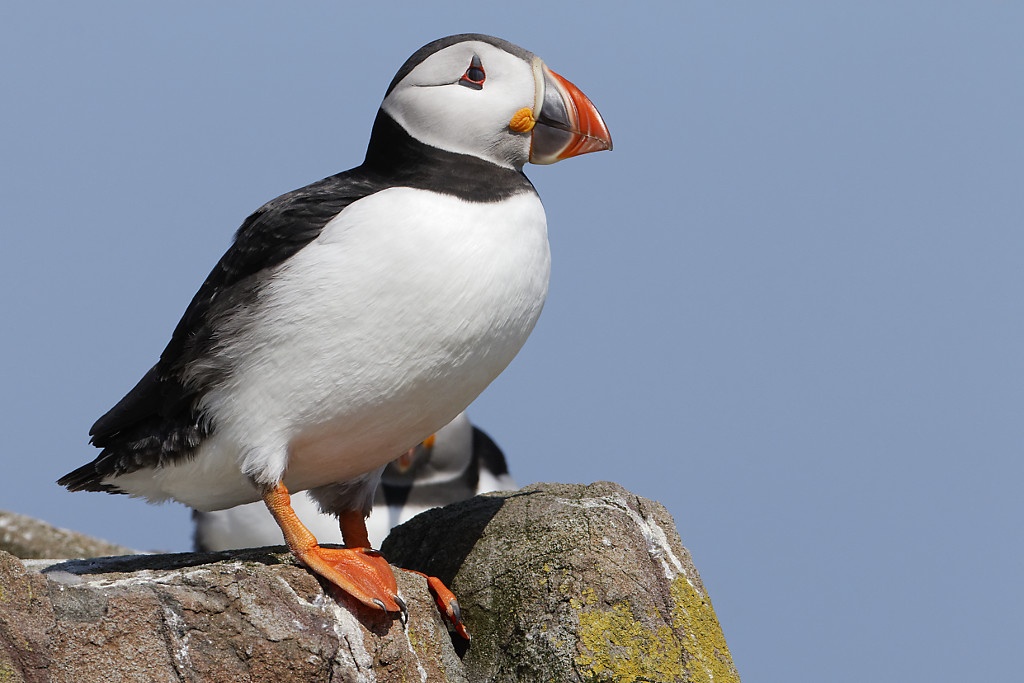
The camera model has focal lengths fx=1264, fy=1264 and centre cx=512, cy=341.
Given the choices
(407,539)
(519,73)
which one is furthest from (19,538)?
(519,73)

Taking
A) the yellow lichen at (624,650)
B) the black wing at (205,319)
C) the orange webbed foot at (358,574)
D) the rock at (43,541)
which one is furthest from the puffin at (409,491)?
the yellow lichen at (624,650)

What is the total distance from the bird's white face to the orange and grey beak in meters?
0.04

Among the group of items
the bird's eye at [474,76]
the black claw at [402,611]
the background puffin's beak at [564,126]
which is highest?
the bird's eye at [474,76]

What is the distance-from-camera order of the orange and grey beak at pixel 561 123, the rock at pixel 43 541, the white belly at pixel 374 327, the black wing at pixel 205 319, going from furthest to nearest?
the rock at pixel 43 541
the orange and grey beak at pixel 561 123
the black wing at pixel 205 319
the white belly at pixel 374 327

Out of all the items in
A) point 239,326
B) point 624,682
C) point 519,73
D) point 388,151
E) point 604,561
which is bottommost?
point 624,682

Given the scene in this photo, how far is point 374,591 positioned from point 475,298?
1.11 metres

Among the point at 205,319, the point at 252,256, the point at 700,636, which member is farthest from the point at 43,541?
the point at 700,636

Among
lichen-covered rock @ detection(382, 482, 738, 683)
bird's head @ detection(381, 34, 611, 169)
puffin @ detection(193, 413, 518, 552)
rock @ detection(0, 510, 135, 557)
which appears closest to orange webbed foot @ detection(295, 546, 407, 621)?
lichen-covered rock @ detection(382, 482, 738, 683)

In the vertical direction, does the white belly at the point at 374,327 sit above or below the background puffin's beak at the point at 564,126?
below

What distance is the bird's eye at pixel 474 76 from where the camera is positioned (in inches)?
186

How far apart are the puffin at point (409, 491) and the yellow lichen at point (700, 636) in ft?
14.4

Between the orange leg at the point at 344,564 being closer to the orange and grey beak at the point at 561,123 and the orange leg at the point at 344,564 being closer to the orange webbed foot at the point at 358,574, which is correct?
the orange webbed foot at the point at 358,574

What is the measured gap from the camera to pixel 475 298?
4492mm

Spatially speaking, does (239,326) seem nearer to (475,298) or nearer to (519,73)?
(475,298)
